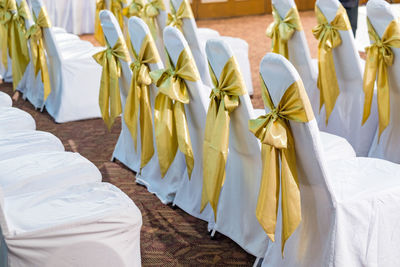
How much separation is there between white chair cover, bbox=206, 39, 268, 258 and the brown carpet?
86 millimetres

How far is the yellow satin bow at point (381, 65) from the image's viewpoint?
11.0 feet

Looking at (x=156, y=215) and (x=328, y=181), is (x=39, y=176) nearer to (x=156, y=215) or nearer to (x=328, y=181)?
(x=156, y=215)

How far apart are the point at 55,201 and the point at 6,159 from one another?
67 cm

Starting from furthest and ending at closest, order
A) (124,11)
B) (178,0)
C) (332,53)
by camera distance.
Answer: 1. (124,11)
2. (178,0)
3. (332,53)

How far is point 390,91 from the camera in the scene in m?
3.61

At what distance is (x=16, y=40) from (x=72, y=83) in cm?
88

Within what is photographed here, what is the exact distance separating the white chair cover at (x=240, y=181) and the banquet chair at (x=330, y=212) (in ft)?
0.85

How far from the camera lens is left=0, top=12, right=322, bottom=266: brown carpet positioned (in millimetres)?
2957

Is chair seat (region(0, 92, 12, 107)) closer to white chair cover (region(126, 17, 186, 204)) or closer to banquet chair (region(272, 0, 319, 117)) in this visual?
white chair cover (region(126, 17, 186, 204))

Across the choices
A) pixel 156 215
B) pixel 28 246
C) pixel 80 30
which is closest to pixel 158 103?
pixel 156 215

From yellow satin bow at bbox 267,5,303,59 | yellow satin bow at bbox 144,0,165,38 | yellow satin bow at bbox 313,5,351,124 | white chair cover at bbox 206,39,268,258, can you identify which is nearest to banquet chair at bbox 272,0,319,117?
yellow satin bow at bbox 267,5,303,59

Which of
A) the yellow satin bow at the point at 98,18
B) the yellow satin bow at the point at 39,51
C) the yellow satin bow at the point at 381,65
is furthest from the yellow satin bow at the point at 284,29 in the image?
the yellow satin bow at the point at 98,18

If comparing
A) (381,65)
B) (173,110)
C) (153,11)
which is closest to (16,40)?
(153,11)

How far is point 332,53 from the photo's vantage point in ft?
12.7
